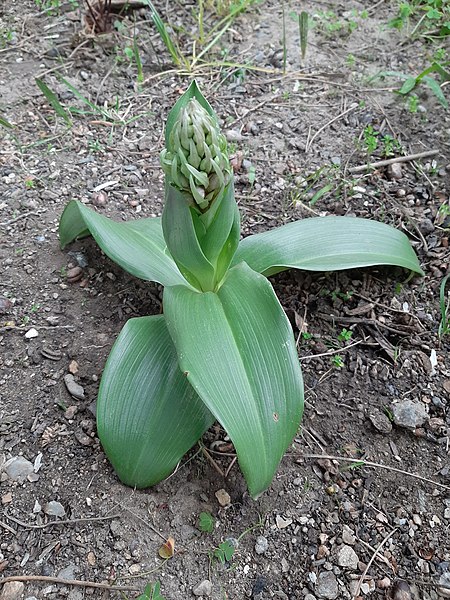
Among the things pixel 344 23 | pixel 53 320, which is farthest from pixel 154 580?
pixel 344 23

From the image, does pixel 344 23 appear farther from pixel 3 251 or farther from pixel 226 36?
pixel 3 251

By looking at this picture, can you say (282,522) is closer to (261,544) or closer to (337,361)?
(261,544)

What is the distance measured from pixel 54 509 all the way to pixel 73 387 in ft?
1.27

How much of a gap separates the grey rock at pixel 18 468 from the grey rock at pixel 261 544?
2.28 feet

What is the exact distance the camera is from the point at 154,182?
2564mm

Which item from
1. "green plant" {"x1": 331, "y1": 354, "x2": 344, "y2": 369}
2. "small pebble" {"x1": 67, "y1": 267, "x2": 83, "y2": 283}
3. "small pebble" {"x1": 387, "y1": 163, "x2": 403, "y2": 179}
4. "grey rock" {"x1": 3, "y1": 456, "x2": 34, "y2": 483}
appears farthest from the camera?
"small pebble" {"x1": 387, "y1": 163, "x2": 403, "y2": 179}

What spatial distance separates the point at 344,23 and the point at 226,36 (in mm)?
666

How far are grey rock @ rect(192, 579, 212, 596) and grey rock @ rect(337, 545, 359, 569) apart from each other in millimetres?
365

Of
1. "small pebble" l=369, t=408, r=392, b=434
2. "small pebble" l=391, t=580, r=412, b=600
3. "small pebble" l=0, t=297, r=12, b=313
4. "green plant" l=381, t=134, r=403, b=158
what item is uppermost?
"green plant" l=381, t=134, r=403, b=158

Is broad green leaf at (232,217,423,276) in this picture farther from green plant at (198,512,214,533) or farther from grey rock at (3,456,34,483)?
grey rock at (3,456,34,483)

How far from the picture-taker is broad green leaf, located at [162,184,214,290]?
1.50 metres

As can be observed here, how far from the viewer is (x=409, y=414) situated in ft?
6.15

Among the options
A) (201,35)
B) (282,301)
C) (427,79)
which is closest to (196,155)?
(282,301)

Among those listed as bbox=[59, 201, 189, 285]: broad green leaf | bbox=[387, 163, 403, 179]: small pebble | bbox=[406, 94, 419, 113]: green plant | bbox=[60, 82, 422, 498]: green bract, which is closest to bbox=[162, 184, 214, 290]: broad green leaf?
bbox=[60, 82, 422, 498]: green bract
